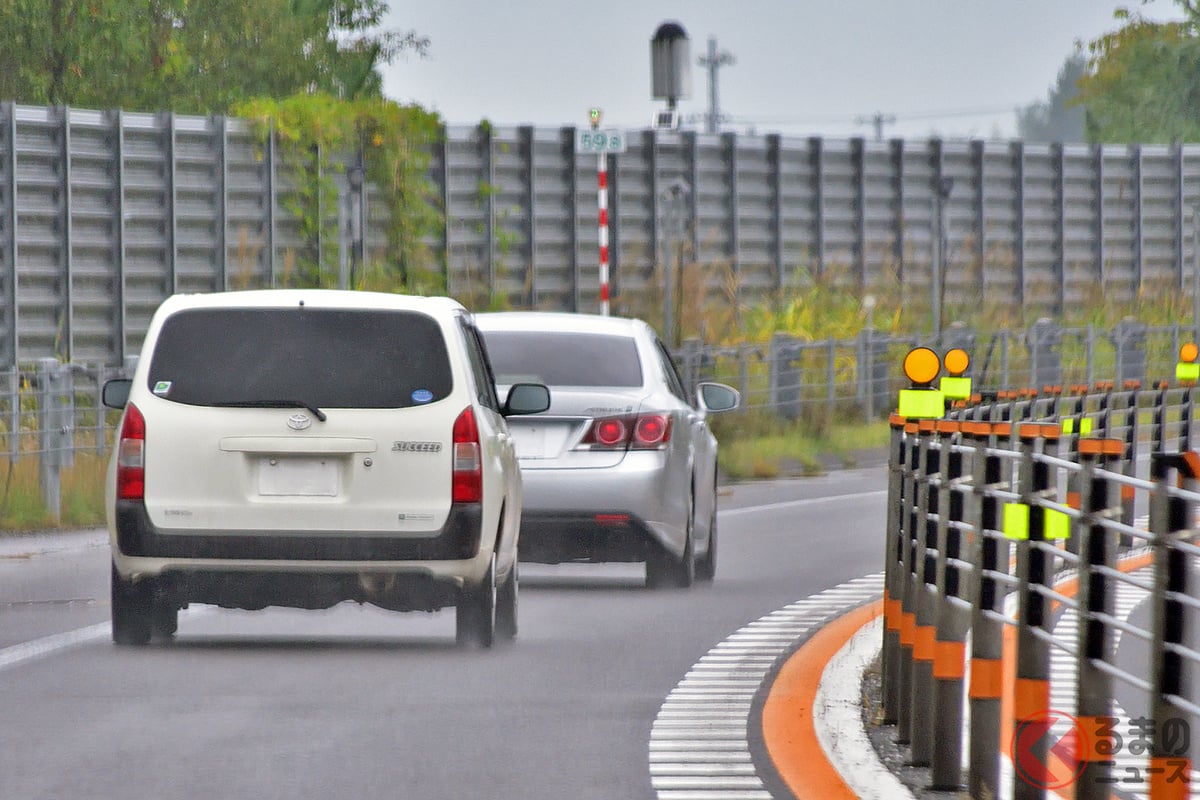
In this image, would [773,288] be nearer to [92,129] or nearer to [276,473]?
[92,129]

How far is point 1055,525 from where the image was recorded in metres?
7.38

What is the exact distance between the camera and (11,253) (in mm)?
30172

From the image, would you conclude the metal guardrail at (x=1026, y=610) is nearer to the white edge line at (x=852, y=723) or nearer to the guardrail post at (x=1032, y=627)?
the guardrail post at (x=1032, y=627)

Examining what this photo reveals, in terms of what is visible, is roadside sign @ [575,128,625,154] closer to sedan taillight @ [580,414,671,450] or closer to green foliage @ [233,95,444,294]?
green foliage @ [233,95,444,294]

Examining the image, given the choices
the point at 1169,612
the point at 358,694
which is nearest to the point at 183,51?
the point at 358,694

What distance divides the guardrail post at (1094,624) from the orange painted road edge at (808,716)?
859 millimetres

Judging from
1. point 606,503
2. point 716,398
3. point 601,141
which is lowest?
point 606,503

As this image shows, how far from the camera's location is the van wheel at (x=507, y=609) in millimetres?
12727

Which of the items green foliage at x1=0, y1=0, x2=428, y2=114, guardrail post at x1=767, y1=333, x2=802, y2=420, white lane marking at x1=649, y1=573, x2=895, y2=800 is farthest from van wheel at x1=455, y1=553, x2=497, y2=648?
green foliage at x1=0, y1=0, x2=428, y2=114

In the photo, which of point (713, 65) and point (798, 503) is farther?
point (713, 65)

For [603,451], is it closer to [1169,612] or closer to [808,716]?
[808,716]

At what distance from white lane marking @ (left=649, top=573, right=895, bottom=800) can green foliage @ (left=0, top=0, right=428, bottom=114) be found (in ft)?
115

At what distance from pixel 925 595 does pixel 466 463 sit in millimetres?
3405

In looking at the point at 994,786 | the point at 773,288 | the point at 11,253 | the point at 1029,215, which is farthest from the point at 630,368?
the point at 1029,215
